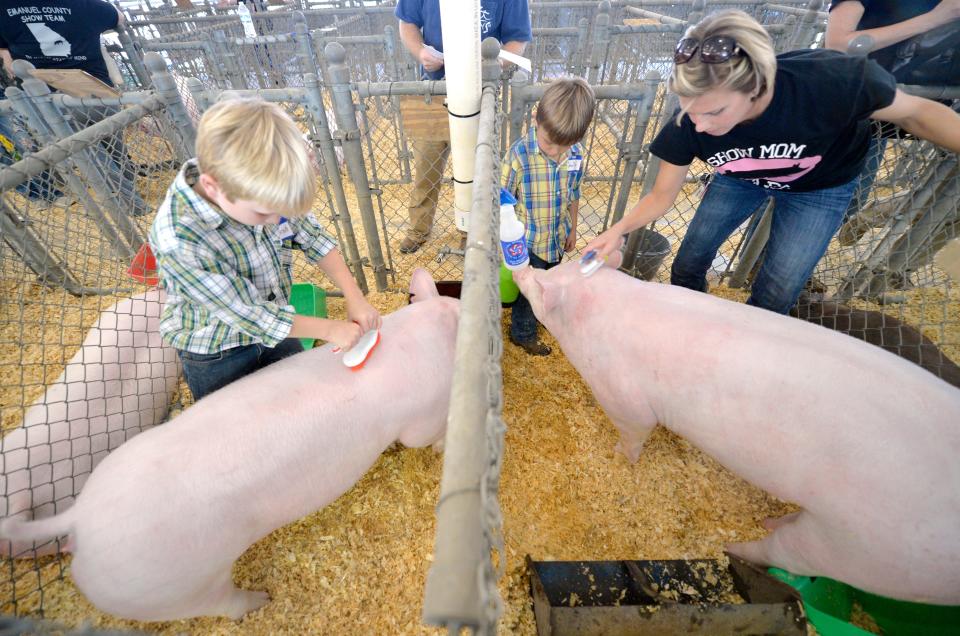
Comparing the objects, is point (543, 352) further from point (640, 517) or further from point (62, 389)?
point (62, 389)

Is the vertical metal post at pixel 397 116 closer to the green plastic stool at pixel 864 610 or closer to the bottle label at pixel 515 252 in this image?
the bottle label at pixel 515 252

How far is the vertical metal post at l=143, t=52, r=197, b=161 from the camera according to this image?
2.31 metres

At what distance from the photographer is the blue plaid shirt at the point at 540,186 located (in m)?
2.37

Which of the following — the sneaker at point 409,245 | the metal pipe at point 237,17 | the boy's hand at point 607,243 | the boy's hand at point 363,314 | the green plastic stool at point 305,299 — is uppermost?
the metal pipe at point 237,17

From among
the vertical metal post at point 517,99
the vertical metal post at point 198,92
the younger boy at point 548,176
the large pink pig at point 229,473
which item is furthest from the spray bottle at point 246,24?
the large pink pig at point 229,473

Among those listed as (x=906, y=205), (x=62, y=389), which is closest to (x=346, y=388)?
(x=62, y=389)

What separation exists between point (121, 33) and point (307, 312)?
5038 millimetres

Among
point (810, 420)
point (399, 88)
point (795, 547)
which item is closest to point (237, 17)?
point (399, 88)

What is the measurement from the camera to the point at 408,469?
7.70ft

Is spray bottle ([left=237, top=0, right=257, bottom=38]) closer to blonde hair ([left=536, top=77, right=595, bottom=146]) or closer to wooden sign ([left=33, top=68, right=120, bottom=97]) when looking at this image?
wooden sign ([left=33, top=68, right=120, bottom=97])

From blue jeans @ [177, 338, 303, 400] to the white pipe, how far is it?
1239mm

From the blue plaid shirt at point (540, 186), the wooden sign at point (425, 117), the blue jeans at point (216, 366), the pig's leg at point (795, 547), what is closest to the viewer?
the pig's leg at point (795, 547)

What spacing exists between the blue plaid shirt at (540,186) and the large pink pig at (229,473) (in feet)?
3.59

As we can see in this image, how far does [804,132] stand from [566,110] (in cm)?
102
